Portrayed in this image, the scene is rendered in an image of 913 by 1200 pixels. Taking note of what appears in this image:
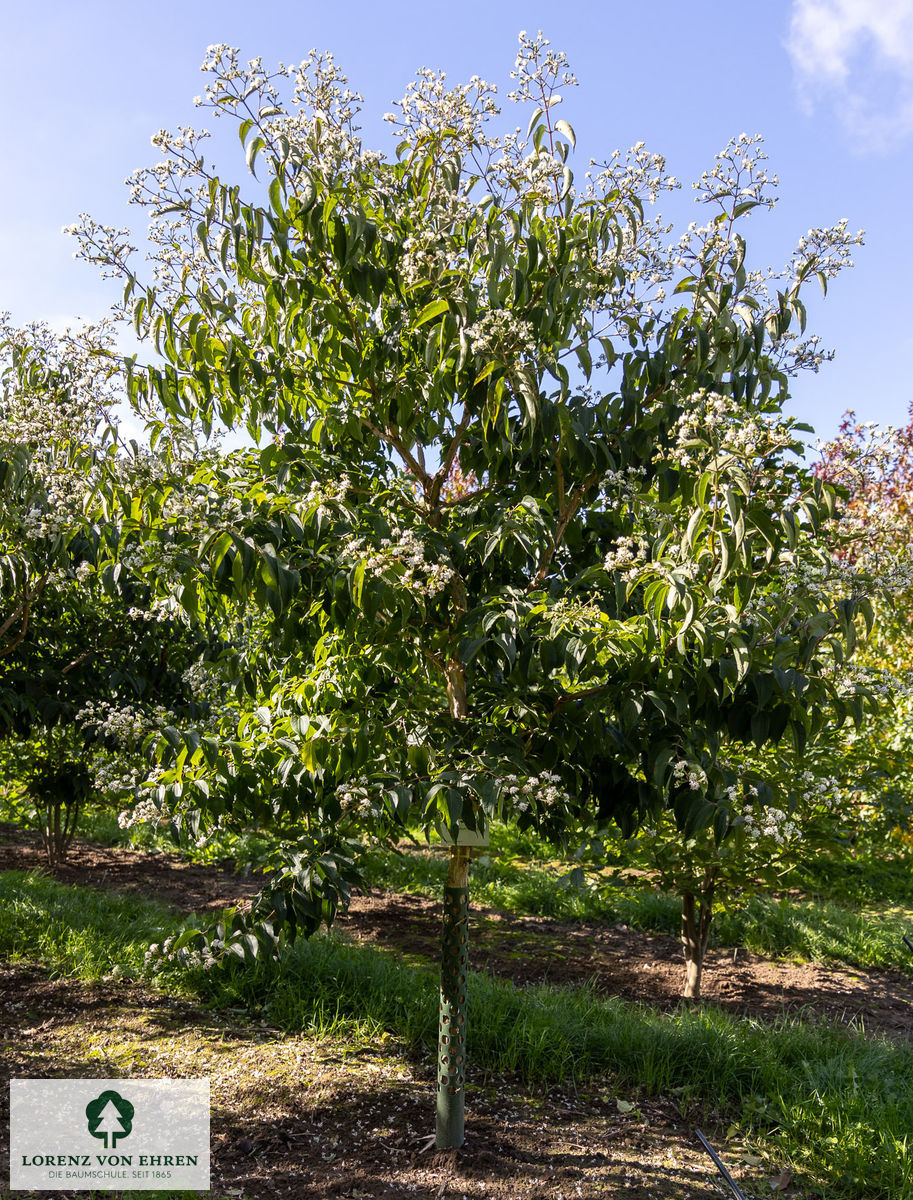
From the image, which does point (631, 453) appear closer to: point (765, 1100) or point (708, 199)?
point (708, 199)

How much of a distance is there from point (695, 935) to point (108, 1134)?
400 centimetres

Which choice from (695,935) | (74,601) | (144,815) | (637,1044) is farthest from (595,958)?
(144,815)

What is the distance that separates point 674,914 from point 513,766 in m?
6.12

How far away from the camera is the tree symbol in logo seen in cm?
367

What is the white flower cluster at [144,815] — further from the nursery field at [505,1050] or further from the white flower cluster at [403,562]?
the nursery field at [505,1050]

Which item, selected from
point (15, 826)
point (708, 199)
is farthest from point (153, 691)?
point (15, 826)

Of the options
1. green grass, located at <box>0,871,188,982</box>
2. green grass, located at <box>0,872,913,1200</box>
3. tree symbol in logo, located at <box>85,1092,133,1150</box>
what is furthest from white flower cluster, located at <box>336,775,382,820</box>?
green grass, located at <box>0,871,188,982</box>

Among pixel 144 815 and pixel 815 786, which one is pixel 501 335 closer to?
pixel 144 815

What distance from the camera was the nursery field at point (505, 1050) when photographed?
353cm

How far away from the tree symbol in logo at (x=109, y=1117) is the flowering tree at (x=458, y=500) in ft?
A: 4.54

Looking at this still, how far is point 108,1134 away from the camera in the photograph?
3678mm

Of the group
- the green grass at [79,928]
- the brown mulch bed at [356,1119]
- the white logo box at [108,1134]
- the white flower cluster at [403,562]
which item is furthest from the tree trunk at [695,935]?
the white flower cluster at [403,562]

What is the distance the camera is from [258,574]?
8.88 feet

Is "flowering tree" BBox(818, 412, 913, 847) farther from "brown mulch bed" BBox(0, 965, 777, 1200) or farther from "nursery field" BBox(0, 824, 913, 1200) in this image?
"brown mulch bed" BBox(0, 965, 777, 1200)
